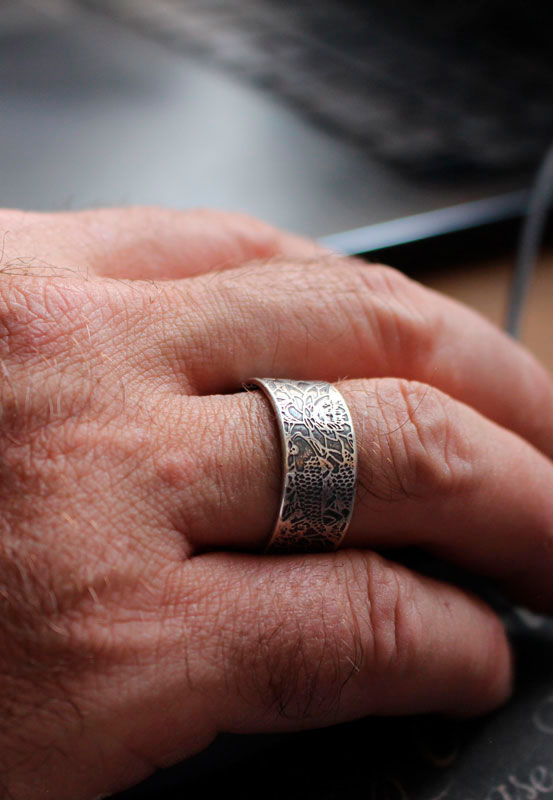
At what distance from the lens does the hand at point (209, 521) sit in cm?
41

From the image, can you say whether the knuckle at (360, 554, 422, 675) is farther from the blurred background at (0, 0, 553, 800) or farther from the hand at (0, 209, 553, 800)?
the blurred background at (0, 0, 553, 800)

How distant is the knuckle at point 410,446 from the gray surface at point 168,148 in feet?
1.50

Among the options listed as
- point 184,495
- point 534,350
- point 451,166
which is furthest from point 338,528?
point 451,166

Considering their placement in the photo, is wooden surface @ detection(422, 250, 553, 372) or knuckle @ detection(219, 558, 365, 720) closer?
knuckle @ detection(219, 558, 365, 720)

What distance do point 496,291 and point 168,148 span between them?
1.66 feet

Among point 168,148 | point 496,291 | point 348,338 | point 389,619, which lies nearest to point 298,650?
point 389,619

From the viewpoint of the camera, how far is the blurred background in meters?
0.94

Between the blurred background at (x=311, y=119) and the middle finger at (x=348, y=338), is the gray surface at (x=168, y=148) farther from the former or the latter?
the middle finger at (x=348, y=338)

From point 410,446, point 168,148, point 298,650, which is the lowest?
point 298,650

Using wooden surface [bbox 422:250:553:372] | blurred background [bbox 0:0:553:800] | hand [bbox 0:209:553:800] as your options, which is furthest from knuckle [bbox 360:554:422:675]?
wooden surface [bbox 422:250:553:372]

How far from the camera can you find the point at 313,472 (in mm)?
452

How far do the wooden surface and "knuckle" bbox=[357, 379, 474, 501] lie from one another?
1.31 ft

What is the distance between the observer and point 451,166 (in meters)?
1.01

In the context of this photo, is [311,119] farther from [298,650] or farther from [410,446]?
[298,650]
